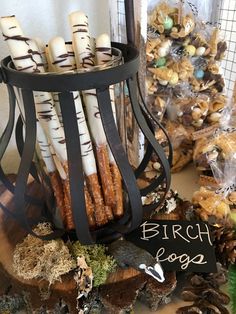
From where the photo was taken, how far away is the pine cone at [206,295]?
395 millimetres

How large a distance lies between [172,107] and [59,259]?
1.33 ft

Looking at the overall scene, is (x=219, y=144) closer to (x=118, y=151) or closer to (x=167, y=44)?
(x=167, y=44)

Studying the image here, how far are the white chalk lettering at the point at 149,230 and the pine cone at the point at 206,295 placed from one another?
82 mm

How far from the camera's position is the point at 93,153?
1.36 ft

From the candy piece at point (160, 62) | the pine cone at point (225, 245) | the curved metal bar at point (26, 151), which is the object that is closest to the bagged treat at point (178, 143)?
the candy piece at point (160, 62)

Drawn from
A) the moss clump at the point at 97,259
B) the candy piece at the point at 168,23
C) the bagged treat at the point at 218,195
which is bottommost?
the bagged treat at the point at 218,195

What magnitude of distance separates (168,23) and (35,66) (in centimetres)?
35

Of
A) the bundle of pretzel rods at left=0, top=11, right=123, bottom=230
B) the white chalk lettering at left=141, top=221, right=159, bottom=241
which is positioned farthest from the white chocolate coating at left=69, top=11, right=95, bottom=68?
the white chalk lettering at left=141, top=221, right=159, bottom=241

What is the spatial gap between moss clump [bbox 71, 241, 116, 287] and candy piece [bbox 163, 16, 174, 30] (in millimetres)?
427

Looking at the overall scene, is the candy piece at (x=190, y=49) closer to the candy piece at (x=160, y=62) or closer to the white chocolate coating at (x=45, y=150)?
the candy piece at (x=160, y=62)

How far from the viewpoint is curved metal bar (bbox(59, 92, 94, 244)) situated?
341mm

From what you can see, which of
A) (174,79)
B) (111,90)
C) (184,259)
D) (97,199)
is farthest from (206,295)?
(174,79)

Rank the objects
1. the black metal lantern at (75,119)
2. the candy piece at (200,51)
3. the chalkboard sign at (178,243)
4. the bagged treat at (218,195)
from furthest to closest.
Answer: the candy piece at (200,51), the bagged treat at (218,195), the chalkboard sign at (178,243), the black metal lantern at (75,119)

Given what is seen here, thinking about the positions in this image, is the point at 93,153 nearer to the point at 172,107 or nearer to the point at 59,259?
the point at 59,259
